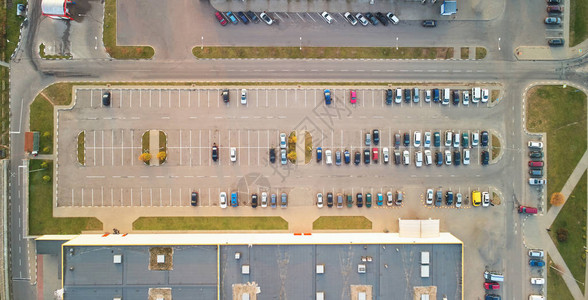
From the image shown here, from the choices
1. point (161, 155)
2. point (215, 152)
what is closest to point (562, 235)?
point (215, 152)

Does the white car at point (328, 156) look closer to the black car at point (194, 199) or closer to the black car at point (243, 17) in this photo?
the black car at point (194, 199)

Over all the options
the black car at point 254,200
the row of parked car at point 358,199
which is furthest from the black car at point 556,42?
the black car at point 254,200

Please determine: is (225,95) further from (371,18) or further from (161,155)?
(371,18)

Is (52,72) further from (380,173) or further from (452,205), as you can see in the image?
(452,205)

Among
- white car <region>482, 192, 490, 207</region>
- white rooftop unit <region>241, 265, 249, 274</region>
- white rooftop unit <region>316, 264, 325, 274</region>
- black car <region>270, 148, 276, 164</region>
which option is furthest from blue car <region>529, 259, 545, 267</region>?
white rooftop unit <region>241, 265, 249, 274</region>

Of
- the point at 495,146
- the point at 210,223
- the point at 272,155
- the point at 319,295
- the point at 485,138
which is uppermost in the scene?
the point at 485,138

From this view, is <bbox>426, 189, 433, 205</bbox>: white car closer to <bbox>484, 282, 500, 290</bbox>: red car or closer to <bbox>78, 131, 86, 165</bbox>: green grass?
<bbox>484, 282, 500, 290</bbox>: red car

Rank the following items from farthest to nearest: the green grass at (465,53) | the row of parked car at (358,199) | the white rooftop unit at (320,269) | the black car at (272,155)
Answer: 1. the green grass at (465,53)
2. the black car at (272,155)
3. the row of parked car at (358,199)
4. the white rooftop unit at (320,269)
